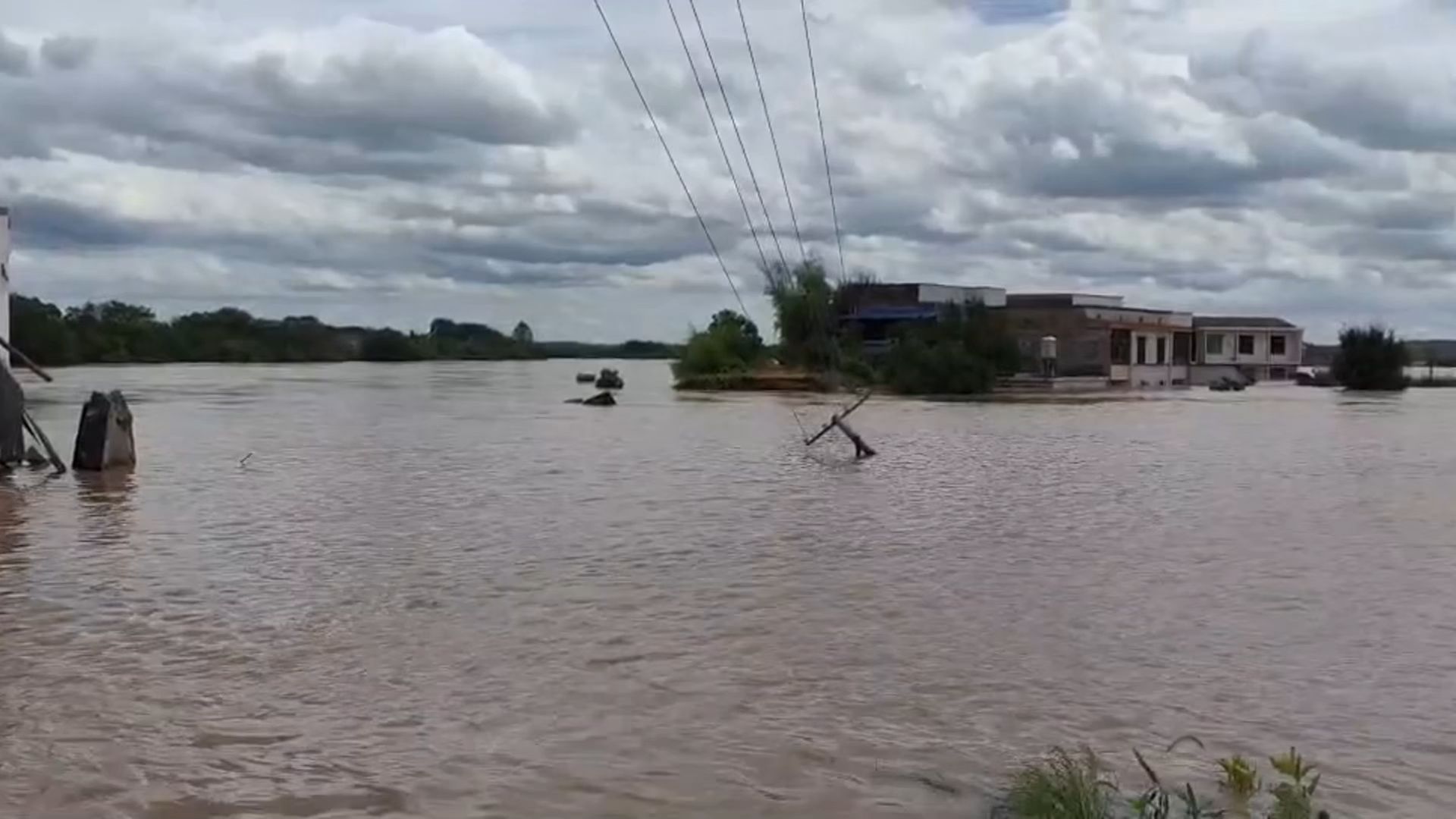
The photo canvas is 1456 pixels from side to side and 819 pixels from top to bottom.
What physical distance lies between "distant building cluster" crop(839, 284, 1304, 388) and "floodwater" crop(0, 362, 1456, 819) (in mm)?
47700

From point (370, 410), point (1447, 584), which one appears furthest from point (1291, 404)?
point (1447, 584)

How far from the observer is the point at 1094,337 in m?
76.8

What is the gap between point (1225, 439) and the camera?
36156 millimetres

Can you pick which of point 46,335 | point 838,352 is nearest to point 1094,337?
point 838,352

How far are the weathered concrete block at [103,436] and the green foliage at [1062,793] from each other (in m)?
19.1

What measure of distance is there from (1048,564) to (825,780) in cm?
783

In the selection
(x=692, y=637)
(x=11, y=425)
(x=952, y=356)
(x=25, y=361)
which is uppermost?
(x=952, y=356)

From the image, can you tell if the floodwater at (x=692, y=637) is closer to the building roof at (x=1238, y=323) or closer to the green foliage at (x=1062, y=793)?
the green foliage at (x=1062, y=793)

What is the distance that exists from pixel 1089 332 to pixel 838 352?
77.0ft

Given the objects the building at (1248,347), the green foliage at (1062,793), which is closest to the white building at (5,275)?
the green foliage at (1062,793)

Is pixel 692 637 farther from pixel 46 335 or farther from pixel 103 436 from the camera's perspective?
pixel 46 335

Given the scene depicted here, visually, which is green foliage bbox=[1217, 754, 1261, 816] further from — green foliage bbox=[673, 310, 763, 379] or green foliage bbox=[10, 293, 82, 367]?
green foliage bbox=[10, 293, 82, 367]

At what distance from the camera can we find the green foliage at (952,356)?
208 feet

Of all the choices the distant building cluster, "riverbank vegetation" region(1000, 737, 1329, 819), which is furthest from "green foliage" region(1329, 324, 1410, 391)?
"riverbank vegetation" region(1000, 737, 1329, 819)
